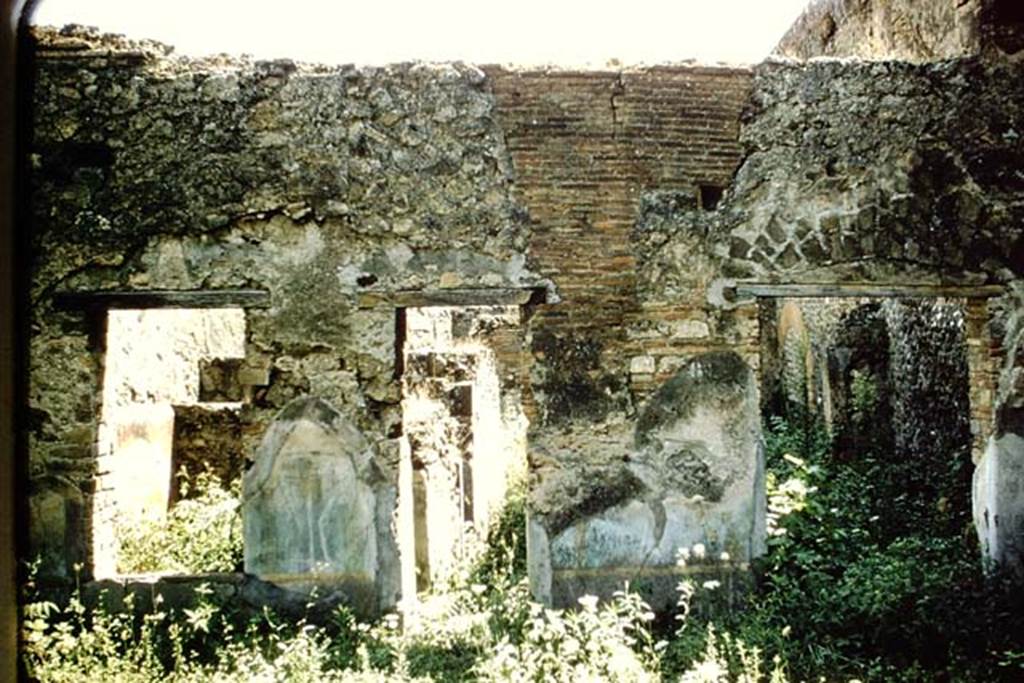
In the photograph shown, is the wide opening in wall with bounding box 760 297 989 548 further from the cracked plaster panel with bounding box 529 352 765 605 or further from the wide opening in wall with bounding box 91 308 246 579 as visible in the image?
the wide opening in wall with bounding box 91 308 246 579

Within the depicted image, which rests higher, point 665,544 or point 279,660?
point 665,544

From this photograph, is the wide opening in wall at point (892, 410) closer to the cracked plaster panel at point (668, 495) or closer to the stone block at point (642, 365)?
the cracked plaster panel at point (668, 495)

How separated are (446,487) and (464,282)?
248 centimetres

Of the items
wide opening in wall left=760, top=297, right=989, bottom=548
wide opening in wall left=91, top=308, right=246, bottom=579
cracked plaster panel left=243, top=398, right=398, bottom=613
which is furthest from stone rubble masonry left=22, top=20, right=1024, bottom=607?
wide opening in wall left=91, top=308, right=246, bottom=579

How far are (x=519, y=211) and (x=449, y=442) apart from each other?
2682mm

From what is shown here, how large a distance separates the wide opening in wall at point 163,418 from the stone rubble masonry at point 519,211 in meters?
1.18

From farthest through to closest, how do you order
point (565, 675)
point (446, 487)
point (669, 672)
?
point (446, 487) → point (669, 672) → point (565, 675)

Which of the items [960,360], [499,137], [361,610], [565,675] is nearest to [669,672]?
[565,675]

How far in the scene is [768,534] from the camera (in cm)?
524

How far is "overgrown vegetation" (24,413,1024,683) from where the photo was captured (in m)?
4.02

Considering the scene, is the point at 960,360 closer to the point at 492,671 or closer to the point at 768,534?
the point at 768,534

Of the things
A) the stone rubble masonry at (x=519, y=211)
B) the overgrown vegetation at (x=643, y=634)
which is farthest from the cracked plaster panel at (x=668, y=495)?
the overgrown vegetation at (x=643, y=634)

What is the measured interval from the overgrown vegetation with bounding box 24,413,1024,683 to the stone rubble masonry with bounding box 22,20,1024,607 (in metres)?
0.69

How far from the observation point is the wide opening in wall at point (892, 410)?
6.37 metres
